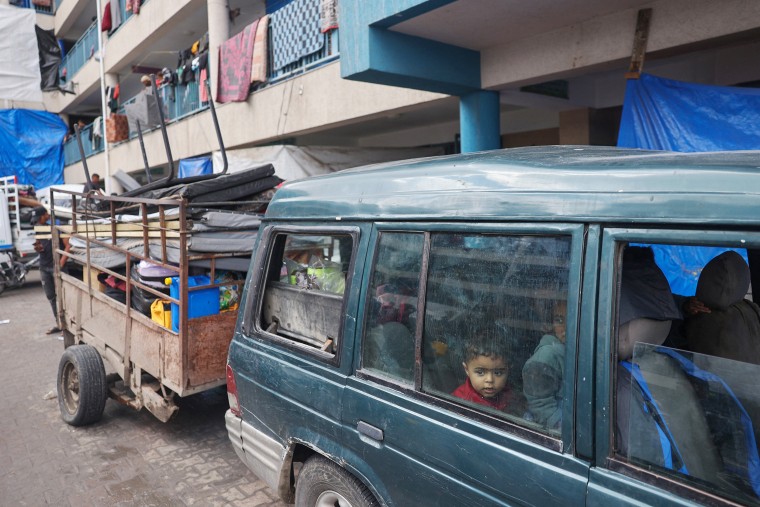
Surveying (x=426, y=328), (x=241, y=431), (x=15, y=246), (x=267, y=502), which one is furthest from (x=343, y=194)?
(x=15, y=246)

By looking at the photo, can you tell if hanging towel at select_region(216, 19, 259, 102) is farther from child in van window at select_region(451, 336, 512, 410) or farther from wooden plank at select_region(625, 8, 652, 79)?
child in van window at select_region(451, 336, 512, 410)

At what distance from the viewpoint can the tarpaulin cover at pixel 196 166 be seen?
10992 millimetres

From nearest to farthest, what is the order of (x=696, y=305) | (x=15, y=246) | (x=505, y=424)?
1. (x=505, y=424)
2. (x=696, y=305)
3. (x=15, y=246)

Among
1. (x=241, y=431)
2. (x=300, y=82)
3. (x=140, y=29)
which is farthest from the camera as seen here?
(x=140, y=29)

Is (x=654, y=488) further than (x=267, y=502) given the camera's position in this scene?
No

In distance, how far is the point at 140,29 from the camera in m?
14.3

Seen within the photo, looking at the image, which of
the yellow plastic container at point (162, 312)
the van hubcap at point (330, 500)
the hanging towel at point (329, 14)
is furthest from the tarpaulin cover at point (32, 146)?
the van hubcap at point (330, 500)

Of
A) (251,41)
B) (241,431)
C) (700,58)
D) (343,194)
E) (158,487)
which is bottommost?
(158,487)

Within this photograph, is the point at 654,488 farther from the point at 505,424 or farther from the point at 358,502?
the point at 358,502

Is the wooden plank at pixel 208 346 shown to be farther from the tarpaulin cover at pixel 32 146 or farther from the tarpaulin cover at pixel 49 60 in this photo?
the tarpaulin cover at pixel 49 60

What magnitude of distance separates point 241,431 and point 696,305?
236cm

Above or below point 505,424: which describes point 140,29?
above

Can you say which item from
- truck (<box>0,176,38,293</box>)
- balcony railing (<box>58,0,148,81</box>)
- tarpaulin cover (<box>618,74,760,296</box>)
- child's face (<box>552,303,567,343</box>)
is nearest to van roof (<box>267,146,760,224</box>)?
child's face (<box>552,303,567,343</box>)

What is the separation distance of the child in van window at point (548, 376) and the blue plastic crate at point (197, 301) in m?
2.79
